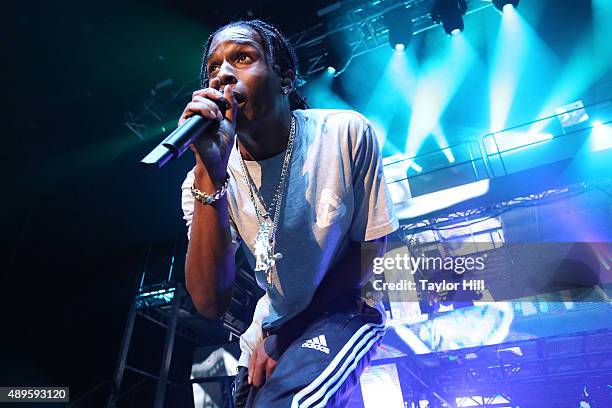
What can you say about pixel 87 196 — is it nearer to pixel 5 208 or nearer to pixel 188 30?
pixel 5 208

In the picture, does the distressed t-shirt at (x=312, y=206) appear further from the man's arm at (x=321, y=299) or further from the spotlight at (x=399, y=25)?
the spotlight at (x=399, y=25)

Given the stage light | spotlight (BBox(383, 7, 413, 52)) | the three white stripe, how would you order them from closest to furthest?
the three white stripe → spotlight (BBox(383, 7, 413, 52)) → the stage light

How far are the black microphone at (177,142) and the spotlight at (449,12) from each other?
15.9 feet

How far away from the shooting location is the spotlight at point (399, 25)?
505 cm

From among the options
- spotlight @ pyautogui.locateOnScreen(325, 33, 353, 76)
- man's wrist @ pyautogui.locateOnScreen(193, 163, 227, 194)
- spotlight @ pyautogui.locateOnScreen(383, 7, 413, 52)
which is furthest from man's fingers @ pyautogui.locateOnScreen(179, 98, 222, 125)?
spotlight @ pyautogui.locateOnScreen(383, 7, 413, 52)

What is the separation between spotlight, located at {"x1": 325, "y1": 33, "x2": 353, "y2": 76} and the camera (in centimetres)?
522

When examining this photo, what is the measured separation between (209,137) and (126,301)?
7.51 meters

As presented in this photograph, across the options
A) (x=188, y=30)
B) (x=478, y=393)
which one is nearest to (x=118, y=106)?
(x=188, y=30)

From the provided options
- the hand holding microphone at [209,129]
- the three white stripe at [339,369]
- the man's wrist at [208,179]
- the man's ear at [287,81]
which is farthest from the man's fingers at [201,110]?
the three white stripe at [339,369]

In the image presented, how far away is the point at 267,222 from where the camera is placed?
1.20 metres

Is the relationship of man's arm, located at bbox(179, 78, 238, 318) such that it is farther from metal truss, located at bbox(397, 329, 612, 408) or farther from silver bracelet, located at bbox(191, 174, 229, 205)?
metal truss, located at bbox(397, 329, 612, 408)

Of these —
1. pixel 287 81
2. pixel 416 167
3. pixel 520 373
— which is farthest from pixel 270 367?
pixel 520 373

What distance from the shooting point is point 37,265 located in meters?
6.56

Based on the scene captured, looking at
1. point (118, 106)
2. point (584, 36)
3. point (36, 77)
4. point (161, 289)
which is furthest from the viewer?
point (584, 36)
